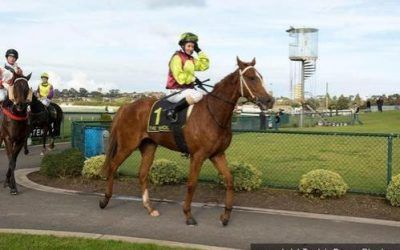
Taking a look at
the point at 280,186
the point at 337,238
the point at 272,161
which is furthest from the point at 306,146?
the point at 337,238

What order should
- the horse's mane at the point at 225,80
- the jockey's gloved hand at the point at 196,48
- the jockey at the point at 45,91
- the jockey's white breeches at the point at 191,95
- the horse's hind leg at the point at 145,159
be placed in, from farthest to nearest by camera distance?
the jockey at the point at 45,91 < the horse's hind leg at the point at 145,159 < the jockey's gloved hand at the point at 196,48 < the jockey's white breeches at the point at 191,95 < the horse's mane at the point at 225,80

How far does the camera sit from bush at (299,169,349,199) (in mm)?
9242

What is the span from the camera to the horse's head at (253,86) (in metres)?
7.07

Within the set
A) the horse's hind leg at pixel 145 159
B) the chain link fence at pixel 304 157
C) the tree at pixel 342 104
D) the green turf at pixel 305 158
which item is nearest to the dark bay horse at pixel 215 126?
the horse's hind leg at pixel 145 159

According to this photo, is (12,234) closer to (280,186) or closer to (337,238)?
(337,238)

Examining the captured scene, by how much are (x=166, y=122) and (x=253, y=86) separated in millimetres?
1713

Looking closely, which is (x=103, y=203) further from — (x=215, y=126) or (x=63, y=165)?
(x=63, y=165)

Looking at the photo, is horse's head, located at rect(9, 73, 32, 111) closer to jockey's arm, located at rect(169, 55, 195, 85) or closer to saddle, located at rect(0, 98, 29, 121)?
saddle, located at rect(0, 98, 29, 121)

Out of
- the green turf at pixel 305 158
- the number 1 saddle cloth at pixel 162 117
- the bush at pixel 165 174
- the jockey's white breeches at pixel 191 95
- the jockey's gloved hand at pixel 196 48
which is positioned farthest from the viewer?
Answer: the green turf at pixel 305 158

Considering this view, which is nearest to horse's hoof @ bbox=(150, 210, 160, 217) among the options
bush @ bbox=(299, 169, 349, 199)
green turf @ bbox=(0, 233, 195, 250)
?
green turf @ bbox=(0, 233, 195, 250)

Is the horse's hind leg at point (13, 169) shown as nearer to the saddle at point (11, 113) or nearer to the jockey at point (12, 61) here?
the saddle at point (11, 113)

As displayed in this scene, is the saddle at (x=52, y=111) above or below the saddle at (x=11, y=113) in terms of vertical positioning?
below

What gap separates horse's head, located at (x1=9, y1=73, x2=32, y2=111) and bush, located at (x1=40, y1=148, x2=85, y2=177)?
175cm

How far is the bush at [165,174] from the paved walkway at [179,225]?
1.30 m
